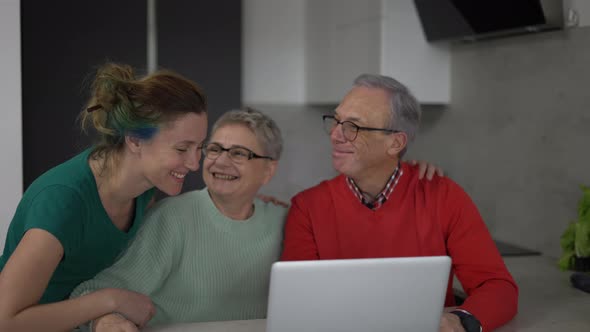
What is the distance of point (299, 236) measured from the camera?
78.7 inches

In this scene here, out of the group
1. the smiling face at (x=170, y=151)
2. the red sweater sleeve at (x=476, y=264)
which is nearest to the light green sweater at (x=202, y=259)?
the smiling face at (x=170, y=151)

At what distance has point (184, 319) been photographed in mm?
1950

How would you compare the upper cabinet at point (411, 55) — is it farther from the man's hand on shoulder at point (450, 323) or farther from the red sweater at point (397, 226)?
the man's hand on shoulder at point (450, 323)

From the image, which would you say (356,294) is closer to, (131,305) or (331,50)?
(131,305)

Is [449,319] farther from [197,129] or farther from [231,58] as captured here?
[231,58]

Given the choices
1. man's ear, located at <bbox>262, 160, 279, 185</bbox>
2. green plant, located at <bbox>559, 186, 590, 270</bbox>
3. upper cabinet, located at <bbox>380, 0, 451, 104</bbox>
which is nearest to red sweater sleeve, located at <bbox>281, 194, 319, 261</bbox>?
man's ear, located at <bbox>262, 160, 279, 185</bbox>

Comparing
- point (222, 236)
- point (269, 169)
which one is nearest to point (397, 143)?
point (269, 169)

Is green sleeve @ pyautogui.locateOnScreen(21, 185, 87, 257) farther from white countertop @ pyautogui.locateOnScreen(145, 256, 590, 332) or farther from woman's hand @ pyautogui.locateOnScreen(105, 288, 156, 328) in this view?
white countertop @ pyautogui.locateOnScreen(145, 256, 590, 332)

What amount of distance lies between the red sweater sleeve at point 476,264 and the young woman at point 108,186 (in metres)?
0.73

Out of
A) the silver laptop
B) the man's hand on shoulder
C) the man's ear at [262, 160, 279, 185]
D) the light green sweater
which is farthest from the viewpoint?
the man's ear at [262, 160, 279, 185]

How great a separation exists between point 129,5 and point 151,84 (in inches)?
66.2

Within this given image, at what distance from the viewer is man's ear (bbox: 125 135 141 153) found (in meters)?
1.68

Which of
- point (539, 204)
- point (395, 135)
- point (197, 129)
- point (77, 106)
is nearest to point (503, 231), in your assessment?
point (539, 204)

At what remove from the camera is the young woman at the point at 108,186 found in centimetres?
148
